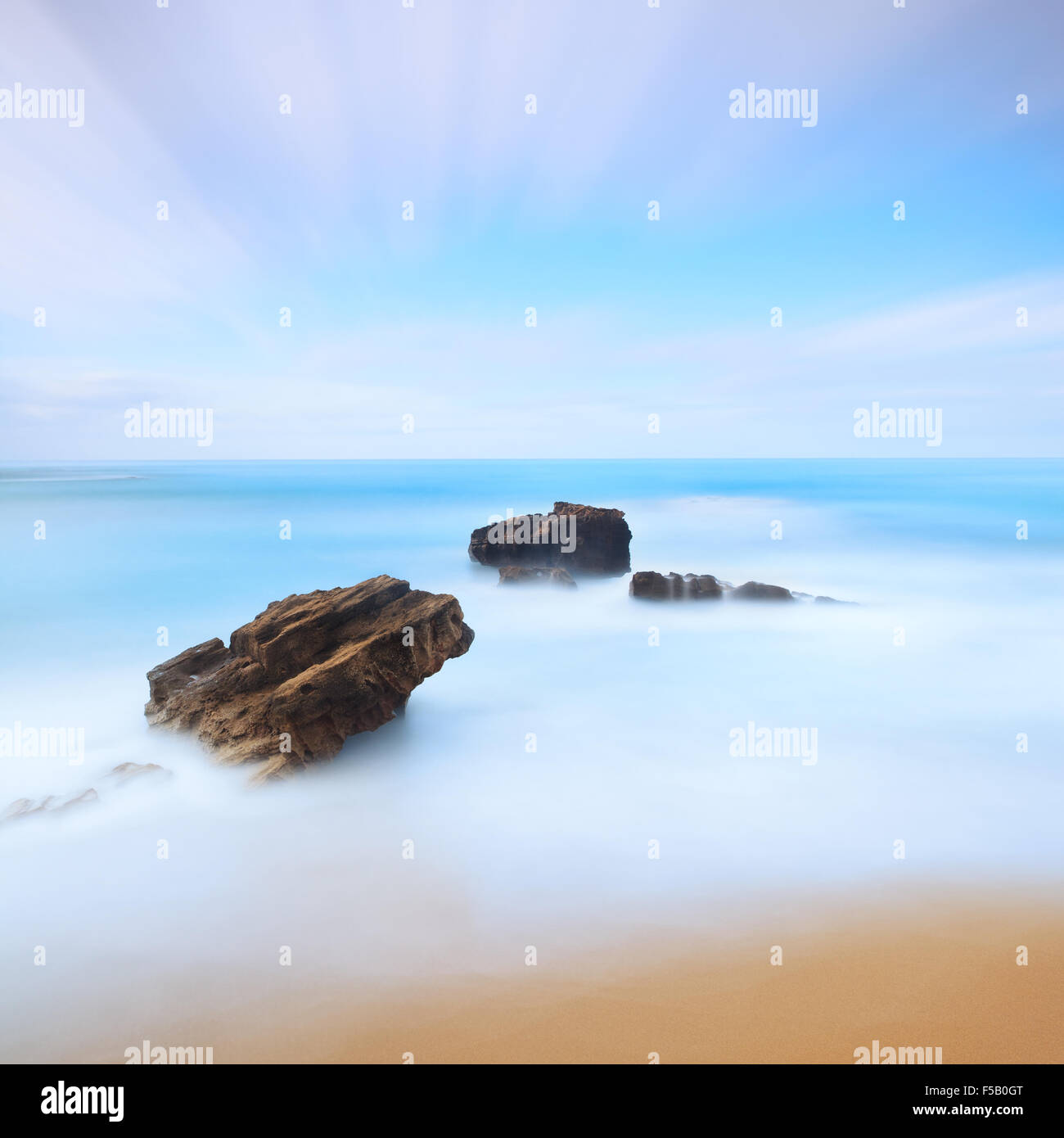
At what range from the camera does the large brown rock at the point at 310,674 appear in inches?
327

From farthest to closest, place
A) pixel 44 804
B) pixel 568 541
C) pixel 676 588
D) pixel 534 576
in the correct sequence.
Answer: pixel 568 541, pixel 534 576, pixel 676 588, pixel 44 804

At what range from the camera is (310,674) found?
27.8ft

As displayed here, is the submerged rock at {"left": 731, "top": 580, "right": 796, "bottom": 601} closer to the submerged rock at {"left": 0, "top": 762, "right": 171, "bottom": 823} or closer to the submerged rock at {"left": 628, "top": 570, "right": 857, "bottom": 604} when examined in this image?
the submerged rock at {"left": 628, "top": 570, "right": 857, "bottom": 604}

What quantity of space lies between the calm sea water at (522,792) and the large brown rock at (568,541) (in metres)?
1.55

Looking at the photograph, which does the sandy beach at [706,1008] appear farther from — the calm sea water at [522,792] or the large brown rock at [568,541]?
the large brown rock at [568,541]

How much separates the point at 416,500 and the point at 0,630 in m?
35.4

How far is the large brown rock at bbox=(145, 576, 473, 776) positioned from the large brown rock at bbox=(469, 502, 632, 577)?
35.0ft

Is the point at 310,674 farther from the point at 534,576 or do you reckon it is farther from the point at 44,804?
the point at 534,576

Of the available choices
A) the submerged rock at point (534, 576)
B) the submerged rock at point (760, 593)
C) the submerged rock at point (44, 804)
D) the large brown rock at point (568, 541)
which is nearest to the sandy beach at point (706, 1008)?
the submerged rock at point (44, 804)

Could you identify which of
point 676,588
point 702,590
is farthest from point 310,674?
point 702,590

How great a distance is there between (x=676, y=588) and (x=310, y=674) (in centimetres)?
1062

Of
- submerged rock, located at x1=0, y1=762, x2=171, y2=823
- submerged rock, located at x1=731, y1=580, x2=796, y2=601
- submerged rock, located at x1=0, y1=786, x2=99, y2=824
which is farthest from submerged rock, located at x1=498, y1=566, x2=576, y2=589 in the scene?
submerged rock, located at x1=0, y1=786, x2=99, y2=824

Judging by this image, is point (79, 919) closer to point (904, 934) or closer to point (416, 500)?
point (904, 934)

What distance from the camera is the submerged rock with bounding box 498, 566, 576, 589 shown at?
18.5 m
